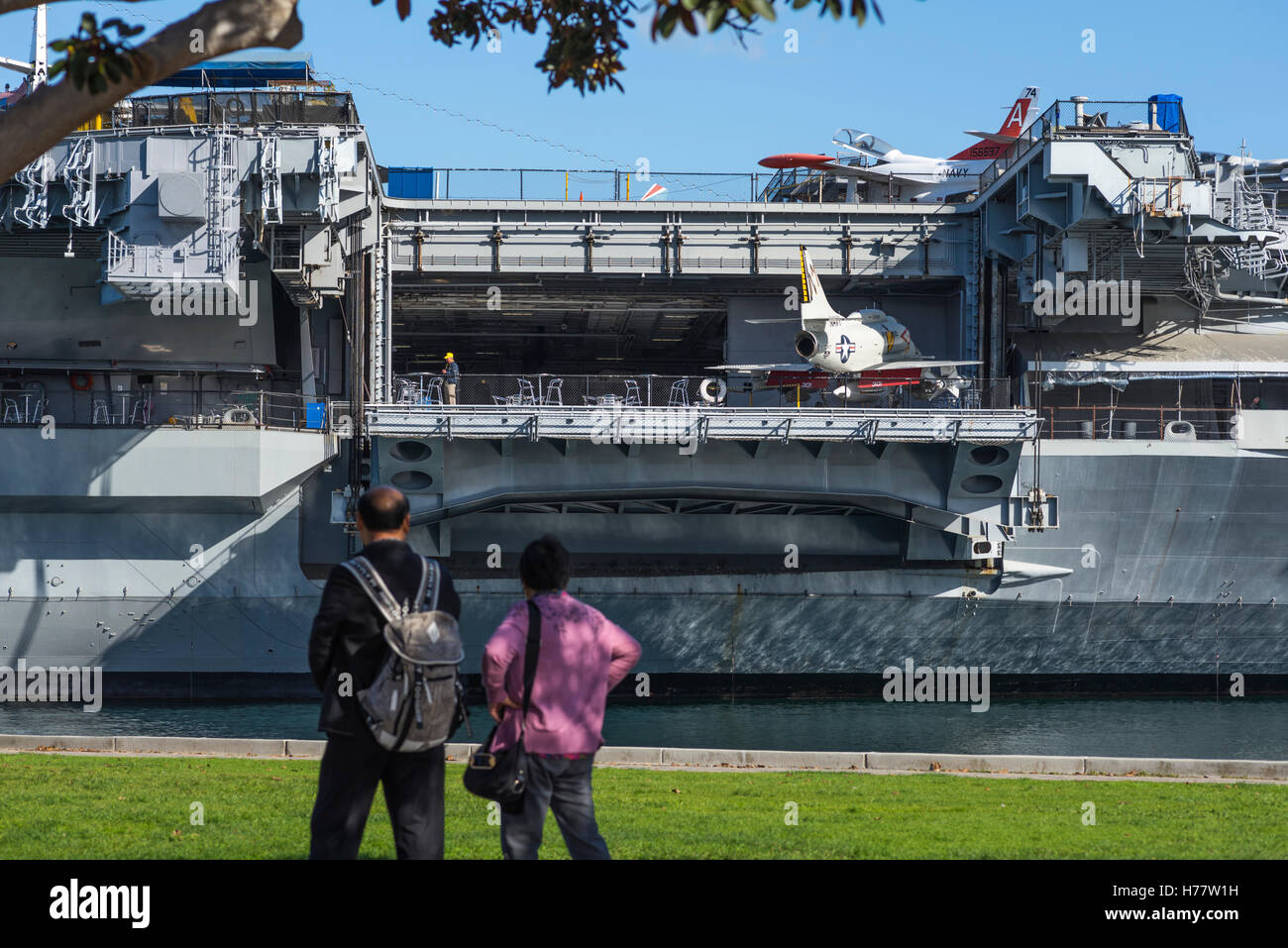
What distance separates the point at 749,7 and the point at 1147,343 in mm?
26399

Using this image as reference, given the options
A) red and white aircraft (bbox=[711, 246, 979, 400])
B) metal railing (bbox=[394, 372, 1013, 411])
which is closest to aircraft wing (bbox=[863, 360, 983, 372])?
red and white aircraft (bbox=[711, 246, 979, 400])

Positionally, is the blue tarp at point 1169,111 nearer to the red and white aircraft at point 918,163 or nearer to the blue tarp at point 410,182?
the red and white aircraft at point 918,163

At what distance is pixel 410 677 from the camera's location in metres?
5.87

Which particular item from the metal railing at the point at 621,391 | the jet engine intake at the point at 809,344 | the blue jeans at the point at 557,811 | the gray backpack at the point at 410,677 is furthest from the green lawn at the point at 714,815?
the jet engine intake at the point at 809,344

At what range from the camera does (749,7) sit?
635cm

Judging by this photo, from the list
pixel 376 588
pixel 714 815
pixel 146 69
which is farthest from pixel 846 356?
pixel 376 588

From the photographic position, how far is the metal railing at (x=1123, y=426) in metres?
26.7

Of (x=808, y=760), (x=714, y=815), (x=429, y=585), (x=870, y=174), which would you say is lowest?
(x=808, y=760)

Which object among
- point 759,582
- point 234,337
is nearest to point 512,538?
point 759,582

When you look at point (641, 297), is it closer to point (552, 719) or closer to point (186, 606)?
point (186, 606)

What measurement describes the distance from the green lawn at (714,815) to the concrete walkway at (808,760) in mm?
822

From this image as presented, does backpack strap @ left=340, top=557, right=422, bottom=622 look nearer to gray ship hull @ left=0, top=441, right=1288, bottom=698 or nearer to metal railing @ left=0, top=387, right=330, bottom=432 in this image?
metal railing @ left=0, top=387, right=330, bottom=432

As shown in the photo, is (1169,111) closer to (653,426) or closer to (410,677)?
(653,426)

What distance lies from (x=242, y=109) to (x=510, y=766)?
70.1 ft
